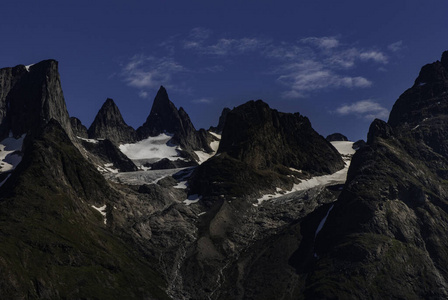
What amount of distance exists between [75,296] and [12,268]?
2046 centimetres

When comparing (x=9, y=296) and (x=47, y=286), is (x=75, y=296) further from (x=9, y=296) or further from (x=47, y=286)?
(x=9, y=296)

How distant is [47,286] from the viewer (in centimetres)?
19525

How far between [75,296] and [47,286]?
9307mm

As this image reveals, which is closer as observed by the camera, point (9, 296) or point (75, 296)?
point (9, 296)

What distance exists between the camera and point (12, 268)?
19275cm

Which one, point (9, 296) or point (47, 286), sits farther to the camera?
point (47, 286)

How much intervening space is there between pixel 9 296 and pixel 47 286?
14.3 m

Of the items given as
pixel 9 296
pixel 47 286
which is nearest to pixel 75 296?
pixel 47 286

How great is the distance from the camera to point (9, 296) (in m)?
183

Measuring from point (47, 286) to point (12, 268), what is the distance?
11.3 metres

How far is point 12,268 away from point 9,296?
1175 centimetres
